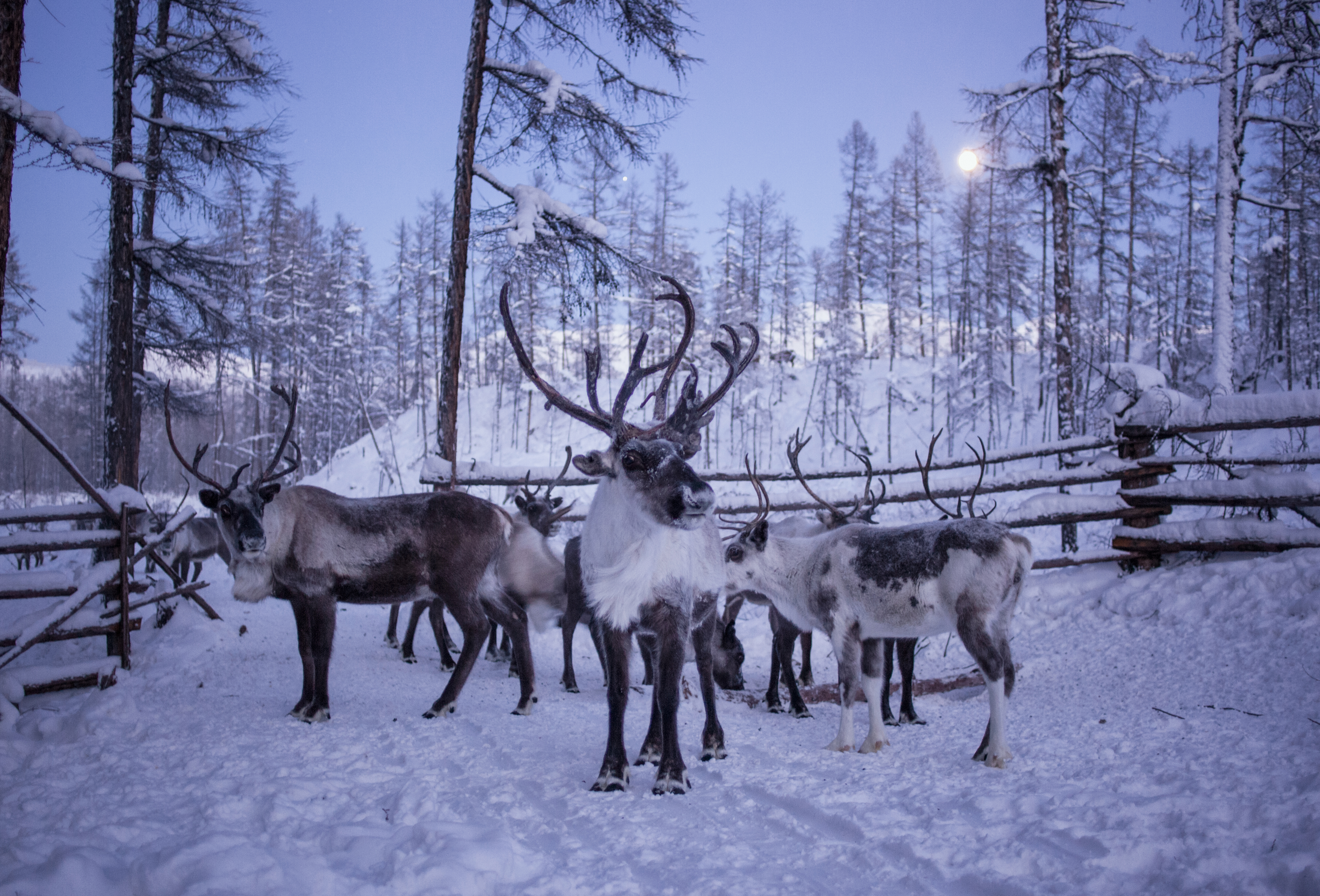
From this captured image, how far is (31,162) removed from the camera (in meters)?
5.20

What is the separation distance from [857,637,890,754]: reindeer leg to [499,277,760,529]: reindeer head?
1.57 m

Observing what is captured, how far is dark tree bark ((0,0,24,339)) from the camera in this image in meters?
4.88

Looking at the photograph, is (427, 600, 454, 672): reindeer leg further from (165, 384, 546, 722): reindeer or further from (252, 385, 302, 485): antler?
(252, 385, 302, 485): antler

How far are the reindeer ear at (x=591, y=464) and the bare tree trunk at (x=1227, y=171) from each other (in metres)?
11.5

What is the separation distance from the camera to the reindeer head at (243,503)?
4750 mm

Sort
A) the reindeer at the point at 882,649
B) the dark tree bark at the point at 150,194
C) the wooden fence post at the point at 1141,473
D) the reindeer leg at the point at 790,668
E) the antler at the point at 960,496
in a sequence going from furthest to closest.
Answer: the dark tree bark at the point at 150,194 < the wooden fence post at the point at 1141,473 < the antler at the point at 960,496 < the reindeer leg at the point at 790,668 < the reindeer at the point at 882,649

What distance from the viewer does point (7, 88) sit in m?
4.91

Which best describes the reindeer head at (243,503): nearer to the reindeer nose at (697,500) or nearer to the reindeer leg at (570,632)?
the reindeer leg at (570,632)

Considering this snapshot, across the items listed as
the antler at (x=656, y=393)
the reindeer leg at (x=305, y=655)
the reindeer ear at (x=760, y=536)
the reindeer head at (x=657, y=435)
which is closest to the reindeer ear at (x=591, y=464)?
the reindeer head at (x=657, y=435)

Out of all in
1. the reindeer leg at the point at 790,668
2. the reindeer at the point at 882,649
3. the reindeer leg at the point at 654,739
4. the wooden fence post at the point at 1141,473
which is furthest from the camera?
the wooden fence post at the point at 1141,473

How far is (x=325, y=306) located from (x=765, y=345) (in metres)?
20.9

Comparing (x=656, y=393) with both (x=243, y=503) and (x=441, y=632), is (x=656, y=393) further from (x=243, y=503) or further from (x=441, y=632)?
(x=441, y=632)

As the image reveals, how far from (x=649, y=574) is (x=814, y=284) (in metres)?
36.2

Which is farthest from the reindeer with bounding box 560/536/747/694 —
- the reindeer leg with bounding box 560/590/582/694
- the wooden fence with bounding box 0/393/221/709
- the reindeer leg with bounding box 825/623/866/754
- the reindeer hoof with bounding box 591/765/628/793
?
the wooden fence with bounding box 0/393/221/709
